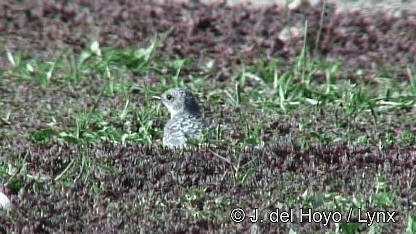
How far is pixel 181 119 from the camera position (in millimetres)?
10000

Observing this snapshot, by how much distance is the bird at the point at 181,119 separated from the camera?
383 inches

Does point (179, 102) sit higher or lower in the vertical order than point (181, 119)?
higher

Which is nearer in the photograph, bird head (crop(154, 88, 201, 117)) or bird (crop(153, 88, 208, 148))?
bird (crop(153, 88, 208, 148))

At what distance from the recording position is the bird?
9734mm

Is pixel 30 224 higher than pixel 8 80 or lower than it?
lower

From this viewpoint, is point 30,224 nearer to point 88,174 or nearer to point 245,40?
point 88,174

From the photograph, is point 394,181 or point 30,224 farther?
point 394,181

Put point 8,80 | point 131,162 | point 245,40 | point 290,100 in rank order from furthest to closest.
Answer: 1. point 245,40
2. point 8,80
3. point 290,100
4. point 131,162

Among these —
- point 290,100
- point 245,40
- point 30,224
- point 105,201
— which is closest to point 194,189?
point 105,201

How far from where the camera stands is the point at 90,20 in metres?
14.0

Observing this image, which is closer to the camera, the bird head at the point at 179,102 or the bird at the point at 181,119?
the bird at the point at 181,119

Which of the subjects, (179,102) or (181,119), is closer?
(181,119)

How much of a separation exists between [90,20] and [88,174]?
553cm

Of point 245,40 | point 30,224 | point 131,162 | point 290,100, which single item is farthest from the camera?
point 245,40
